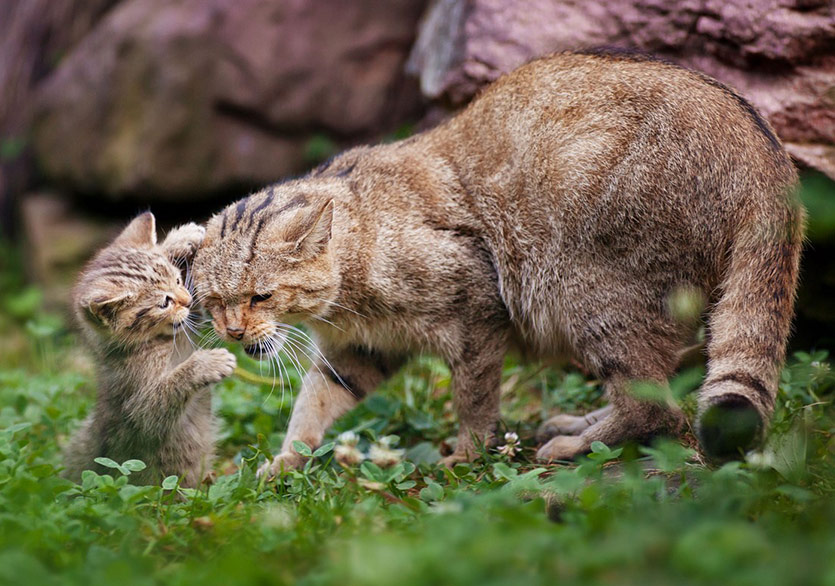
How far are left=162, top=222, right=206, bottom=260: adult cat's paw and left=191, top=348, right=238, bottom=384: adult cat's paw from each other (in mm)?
741

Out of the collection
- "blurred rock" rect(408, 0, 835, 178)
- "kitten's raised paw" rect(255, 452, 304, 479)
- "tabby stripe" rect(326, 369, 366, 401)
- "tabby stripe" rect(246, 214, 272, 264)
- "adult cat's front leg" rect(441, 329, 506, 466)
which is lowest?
"kitten's raised paw" rect(255, 452, 304, 479)

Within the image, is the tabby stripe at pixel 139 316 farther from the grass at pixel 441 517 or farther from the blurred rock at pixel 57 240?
the blurred rock at pixel 57 240

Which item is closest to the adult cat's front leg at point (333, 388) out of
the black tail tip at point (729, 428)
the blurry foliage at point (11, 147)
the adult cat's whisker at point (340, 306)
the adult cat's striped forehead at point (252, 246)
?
the adult cat's whisker at point (340, 306)

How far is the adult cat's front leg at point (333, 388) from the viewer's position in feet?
14.4

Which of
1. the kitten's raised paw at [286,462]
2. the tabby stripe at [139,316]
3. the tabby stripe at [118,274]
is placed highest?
the tabby stripe at [118,274]

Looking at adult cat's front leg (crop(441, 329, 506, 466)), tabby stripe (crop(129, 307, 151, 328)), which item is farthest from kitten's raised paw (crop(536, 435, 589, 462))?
tabby stripe (crop(129, 307, 151, 328))

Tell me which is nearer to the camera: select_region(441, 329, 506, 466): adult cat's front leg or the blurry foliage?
select_region(441, 329, 506, 466): adult cat's front leg

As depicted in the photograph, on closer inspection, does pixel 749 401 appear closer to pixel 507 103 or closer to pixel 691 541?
pixel 691 541

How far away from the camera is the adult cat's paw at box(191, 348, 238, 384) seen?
3.75 metres

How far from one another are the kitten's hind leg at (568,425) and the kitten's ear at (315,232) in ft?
5.27

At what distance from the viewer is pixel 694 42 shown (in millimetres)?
4859

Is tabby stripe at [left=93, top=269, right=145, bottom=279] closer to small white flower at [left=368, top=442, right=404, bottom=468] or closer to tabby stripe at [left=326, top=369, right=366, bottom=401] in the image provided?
tabby stripe at [left=326, top=369, right=366, bottom=401]

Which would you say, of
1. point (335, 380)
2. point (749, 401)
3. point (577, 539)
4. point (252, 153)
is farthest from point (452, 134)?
point (252, 153)

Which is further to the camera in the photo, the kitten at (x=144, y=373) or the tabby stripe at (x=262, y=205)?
the tabby stripe at (x=262, y=205)
